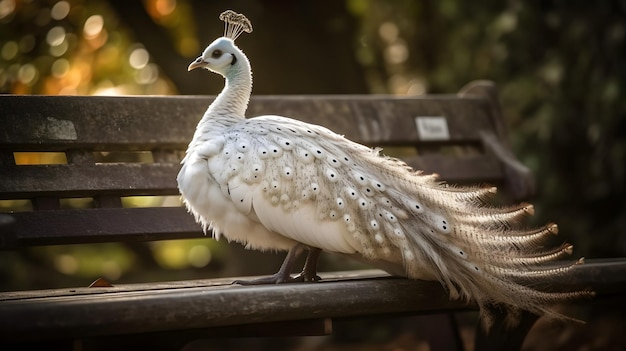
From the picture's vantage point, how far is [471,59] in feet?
22.8

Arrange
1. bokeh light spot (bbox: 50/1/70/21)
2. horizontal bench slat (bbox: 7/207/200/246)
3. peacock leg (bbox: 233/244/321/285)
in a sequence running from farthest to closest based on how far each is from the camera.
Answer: bokeh light spot (bbox: 50/1/70/21)
horizontal bench slat (bbox: 7/207/200/246)
peacock leg (bbox: 233/244/321/285)

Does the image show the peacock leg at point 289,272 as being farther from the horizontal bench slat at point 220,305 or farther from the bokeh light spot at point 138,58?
the bokeh light spot at point 138,58

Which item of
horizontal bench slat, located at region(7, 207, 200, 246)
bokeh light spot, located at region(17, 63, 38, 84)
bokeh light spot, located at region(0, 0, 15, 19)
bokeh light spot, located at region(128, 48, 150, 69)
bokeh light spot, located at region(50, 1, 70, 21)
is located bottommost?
horizontal bench slat, located at region(7, 207, 200, 246)

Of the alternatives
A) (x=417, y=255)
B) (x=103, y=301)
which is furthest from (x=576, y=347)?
(x=103, y=301)

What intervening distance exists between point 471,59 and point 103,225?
13.2 ft

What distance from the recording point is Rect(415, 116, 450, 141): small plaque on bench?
180 inches

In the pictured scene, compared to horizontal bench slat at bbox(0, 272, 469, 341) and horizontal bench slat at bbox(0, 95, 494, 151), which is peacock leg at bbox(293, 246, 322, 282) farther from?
horizontal bench slat at bbox(0, 95, 494, 151)

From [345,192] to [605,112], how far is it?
119 inches

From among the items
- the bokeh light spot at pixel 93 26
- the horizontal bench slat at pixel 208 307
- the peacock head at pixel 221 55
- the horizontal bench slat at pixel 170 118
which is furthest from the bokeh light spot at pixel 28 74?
the horizontal bench slat at pixel 208 307

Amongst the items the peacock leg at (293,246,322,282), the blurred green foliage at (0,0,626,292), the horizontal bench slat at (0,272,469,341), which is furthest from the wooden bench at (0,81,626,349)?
the blurred green foliage at (0,0,626,292)

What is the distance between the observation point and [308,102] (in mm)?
4336

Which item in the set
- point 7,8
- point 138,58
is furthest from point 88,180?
point 138,58

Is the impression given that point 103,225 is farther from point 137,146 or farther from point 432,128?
point 432,128

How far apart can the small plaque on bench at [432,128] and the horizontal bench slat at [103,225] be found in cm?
129
